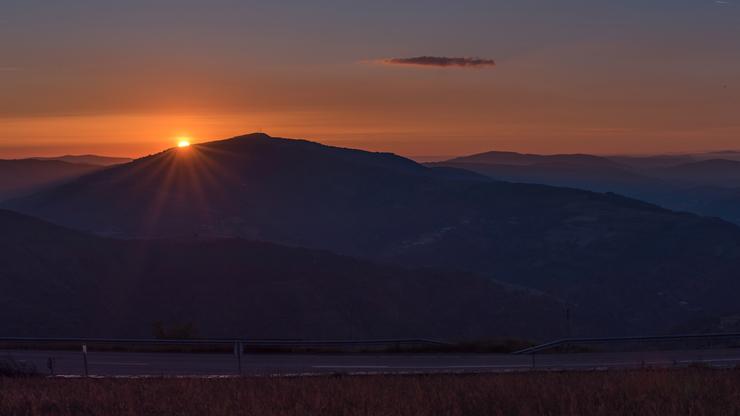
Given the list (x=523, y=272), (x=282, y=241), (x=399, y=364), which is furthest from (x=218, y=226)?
(x=399, y=364)

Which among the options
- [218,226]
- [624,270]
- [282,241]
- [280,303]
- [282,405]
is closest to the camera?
[282,405]

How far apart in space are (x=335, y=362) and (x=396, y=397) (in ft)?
44.3

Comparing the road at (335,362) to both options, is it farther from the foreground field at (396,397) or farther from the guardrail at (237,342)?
the foreground field at (396,397)

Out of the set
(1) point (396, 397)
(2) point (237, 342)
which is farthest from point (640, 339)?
(1) point (396, 397)

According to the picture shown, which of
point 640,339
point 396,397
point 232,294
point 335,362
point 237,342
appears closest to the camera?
point 396,397

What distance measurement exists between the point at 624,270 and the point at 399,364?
137 meters

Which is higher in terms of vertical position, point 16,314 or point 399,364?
point 399,364

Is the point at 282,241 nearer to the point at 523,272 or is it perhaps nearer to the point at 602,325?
the point at 523,272

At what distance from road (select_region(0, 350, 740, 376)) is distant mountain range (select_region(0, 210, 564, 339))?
5128 cm

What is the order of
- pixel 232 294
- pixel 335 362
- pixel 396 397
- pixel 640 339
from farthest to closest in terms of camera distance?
pixel 232 294 → pixel 335 362 → pixel 640 339 → pixel 396 397

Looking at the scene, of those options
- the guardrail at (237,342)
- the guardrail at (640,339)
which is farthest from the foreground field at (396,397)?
the guardrail at (640,339)

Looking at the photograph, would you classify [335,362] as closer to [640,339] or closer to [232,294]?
[640,339]

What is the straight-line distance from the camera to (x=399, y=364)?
2488 centimetres

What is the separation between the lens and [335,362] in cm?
2586
